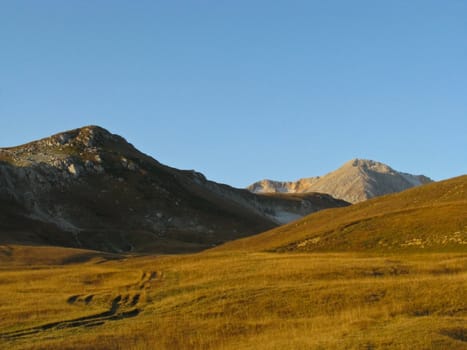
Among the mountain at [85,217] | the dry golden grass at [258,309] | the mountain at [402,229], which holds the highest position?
the mountain at [85,217]

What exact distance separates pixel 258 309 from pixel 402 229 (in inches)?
1543

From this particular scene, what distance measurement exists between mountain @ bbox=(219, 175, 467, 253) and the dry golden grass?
42.9 feet

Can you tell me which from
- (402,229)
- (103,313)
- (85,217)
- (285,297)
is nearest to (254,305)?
(285,297)

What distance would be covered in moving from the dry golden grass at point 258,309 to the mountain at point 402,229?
13072 mm

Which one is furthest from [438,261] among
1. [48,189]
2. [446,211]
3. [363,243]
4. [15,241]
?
[48,189]

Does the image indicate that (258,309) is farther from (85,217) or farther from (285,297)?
(85,217)

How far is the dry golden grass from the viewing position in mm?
31927

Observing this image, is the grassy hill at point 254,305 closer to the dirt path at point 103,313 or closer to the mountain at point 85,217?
the dirt path at point 103,313

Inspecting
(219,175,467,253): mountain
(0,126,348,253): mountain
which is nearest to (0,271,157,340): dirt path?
(219,175,467,253): mountain

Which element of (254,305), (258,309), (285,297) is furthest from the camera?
(285,297)

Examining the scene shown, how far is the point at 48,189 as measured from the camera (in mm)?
186375

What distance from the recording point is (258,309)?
1549 inches

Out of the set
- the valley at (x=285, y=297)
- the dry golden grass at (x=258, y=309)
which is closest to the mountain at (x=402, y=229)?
the valley at (x=285, y=297)

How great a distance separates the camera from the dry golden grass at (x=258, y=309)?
31927mm
